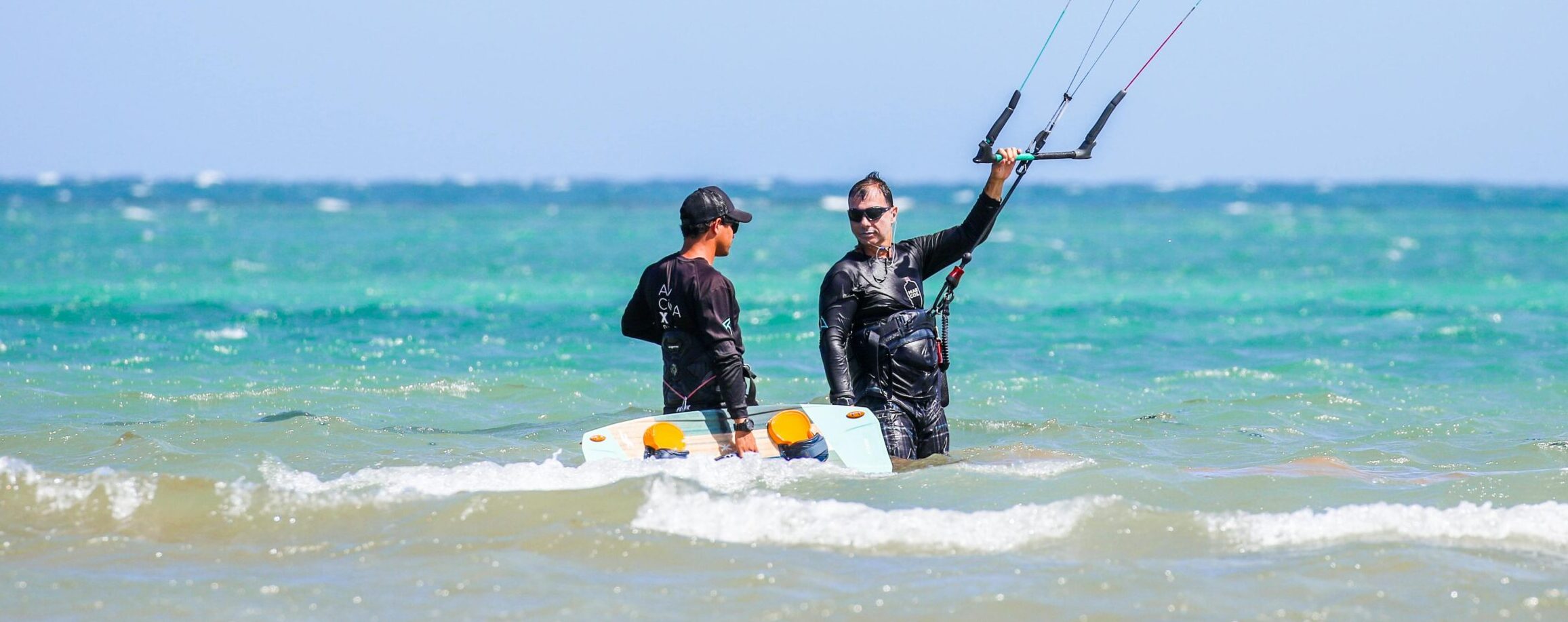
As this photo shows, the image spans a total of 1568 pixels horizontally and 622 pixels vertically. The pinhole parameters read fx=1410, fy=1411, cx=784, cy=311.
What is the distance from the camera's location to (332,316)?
55.9ft

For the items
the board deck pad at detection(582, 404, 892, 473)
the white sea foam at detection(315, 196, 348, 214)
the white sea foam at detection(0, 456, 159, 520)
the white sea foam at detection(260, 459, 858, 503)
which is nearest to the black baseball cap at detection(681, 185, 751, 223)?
the board deck pad at detection(582, 404, 892, 473)

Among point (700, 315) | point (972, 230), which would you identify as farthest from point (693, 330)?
point (972, 230)

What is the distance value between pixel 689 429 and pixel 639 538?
1022 mm

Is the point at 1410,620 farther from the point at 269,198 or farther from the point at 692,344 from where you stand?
the point at 269,198

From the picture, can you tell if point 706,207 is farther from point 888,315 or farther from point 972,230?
point 972,230

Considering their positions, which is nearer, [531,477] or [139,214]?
[531,477]

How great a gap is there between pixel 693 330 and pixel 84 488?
2756mm

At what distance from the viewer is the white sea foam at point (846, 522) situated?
572cm

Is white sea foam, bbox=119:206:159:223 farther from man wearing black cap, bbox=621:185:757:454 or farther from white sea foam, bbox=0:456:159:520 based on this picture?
man wearing black cap, bbox=621:185:757:454

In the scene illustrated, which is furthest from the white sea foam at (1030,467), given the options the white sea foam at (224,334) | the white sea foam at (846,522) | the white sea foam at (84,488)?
the white sea foam at (224,334)

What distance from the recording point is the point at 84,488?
244 inches

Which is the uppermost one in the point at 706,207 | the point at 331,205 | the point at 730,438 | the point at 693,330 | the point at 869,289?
the point at 706,207

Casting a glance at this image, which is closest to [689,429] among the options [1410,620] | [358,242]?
[1410,620]

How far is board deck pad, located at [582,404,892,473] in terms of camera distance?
21.8 feet
